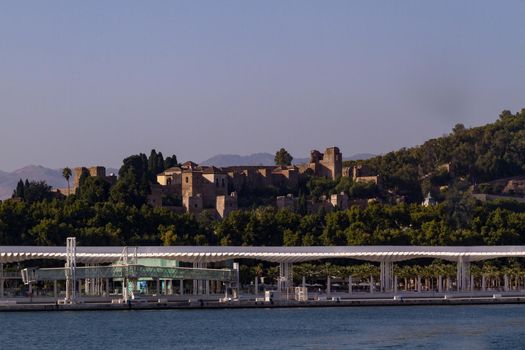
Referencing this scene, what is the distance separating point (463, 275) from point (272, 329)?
32.3 metres

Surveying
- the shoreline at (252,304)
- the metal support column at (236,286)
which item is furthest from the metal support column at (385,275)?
the metal support column at (236,286)

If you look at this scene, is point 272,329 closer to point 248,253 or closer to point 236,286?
point 236,286

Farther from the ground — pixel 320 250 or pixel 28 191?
pixel 28 191

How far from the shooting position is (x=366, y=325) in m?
80.0

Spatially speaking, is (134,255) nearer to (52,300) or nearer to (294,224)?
(52,300)

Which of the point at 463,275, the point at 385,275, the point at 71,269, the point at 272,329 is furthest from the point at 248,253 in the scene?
the point at 272,329

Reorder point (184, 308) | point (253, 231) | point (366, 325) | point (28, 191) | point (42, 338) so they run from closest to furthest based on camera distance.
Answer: point (42, 338) → point (366, 325) → point (184, 308) → point (253, 231) → point (28, 191)

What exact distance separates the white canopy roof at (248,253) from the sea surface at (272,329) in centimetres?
840

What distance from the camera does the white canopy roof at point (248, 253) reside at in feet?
327

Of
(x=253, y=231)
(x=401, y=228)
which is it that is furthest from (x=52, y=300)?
(x=401, y=228)

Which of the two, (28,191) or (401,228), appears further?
(28,191)

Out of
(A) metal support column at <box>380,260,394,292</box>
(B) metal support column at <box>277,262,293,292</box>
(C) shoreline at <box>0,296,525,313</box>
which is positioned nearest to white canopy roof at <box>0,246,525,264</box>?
(B) metal support column at <box>277,262,293,292</box>

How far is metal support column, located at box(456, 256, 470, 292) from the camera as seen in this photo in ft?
349

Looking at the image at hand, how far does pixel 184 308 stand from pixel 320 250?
13002 millimetres
